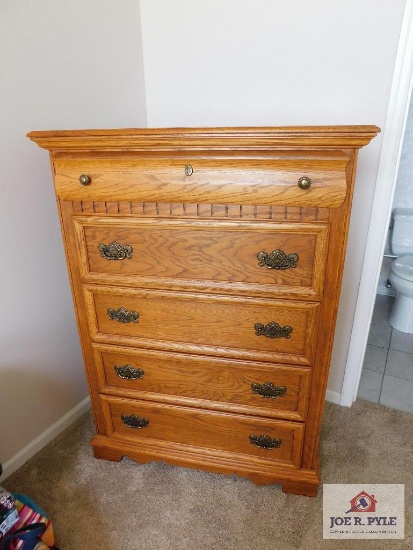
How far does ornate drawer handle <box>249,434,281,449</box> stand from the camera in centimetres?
128

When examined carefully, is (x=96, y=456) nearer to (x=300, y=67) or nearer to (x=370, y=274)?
(x=370, y=274)

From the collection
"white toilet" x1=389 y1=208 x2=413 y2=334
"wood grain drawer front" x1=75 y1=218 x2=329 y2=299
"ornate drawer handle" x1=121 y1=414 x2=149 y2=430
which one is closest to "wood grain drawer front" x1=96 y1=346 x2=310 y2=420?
"ornate drawer handle" x1=121 y1=414 x2=149 y2=430

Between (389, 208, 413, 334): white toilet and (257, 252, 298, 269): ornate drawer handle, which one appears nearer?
(257, 252, 298, 269): ornate drawer handle

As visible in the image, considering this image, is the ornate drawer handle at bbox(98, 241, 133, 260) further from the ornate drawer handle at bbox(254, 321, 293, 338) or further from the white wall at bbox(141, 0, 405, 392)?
the white wall at bbox(141, 0, 405, 392)

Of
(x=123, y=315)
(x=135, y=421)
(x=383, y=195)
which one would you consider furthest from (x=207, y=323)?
(x=383, y=195)

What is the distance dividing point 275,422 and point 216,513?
40 centimetres

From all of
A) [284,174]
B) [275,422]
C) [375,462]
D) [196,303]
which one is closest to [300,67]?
[284,174]

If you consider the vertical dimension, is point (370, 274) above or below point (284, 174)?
below

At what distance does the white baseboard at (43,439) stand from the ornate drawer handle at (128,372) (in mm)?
542

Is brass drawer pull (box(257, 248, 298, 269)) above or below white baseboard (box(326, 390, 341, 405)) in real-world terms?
above

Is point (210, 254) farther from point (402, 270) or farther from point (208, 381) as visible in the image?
point (402, 270)

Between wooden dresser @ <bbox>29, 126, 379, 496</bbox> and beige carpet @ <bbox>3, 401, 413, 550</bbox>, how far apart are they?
3.4 inches

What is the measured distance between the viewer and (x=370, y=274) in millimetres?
1498

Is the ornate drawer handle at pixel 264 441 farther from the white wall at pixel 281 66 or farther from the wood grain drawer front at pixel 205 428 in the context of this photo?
the white wall at pixel 281 66
